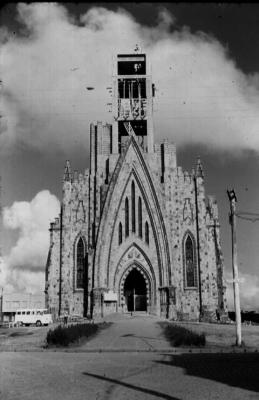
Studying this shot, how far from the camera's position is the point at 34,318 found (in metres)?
51.5

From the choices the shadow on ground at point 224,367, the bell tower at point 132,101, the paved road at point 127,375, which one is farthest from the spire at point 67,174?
the shadow on ground at point 224,367

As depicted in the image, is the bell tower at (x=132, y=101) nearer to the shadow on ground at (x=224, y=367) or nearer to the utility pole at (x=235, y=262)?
the utility pole at (x=235, y=262)

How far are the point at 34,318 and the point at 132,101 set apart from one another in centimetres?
2480

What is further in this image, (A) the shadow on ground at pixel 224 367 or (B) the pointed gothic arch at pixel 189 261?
(B) the pointed gothic arch at pixel 189 261

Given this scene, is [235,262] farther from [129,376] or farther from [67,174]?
[67,174]

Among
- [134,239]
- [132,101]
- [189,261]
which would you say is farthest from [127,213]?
Answer: [132,101]

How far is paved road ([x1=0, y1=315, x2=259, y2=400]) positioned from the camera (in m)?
11.0

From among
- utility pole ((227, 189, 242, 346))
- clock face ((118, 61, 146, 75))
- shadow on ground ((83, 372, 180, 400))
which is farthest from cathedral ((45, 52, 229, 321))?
shadow on ground ((83, 372, 180, 400))

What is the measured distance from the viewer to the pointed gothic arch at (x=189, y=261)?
50.0 m

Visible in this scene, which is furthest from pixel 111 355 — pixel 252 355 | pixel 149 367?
pixel 252 355

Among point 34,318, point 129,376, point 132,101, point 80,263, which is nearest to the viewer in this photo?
point 129,376

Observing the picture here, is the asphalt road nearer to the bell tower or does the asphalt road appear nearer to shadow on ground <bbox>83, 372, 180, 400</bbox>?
shadow on ground <bbox>83, 372, 180, 400</bbox>

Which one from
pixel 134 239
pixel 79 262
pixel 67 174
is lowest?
pixel 79 262

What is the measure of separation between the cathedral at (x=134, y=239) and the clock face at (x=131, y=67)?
6.66 metres
